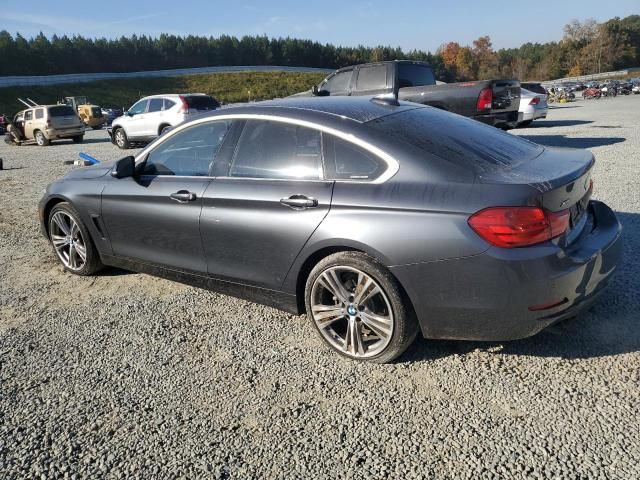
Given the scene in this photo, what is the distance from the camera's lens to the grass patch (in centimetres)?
5741

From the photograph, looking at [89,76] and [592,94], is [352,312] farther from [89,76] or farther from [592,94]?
[89,76]

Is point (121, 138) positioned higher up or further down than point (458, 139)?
further down

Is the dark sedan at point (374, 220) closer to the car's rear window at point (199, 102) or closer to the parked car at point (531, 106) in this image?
the car's rear window at point (199, 102)

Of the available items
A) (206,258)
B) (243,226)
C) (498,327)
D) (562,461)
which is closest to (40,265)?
(206,258)

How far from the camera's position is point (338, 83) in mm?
11336

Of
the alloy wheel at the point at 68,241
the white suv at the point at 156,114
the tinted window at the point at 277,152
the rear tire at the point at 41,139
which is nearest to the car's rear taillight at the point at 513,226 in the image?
the tinted window at the point at 277,152

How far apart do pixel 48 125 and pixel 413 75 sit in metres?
16.0

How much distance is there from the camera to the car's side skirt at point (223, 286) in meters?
3.33

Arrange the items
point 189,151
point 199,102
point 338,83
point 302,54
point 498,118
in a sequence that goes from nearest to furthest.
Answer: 1. point 189,151
2. point 498,118
3. point 338,83
4. point 199,102
5. point 302,54

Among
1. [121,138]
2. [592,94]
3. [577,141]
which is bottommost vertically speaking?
[592,94]

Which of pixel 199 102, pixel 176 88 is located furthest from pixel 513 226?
pixel 176 88

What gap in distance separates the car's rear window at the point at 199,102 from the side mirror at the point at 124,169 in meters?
12.3

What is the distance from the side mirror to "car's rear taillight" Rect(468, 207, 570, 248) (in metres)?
2.81

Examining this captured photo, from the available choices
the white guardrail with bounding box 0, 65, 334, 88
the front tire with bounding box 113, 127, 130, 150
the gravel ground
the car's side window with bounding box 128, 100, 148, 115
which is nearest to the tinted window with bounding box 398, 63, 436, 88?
the gravel ground
